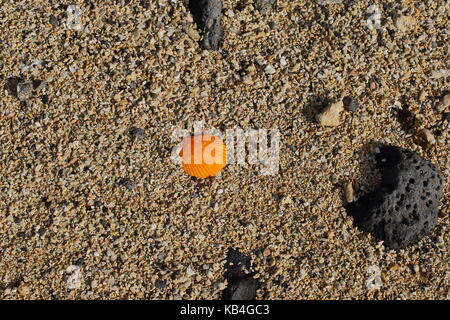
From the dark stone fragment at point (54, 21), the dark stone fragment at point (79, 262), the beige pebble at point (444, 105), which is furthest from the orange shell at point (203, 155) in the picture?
the beige pebble at point (444, 105)

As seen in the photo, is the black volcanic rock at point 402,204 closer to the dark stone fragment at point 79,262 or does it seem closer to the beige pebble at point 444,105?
the beige pebble at point 444,105

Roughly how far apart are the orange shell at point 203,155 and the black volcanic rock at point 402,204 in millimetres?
753

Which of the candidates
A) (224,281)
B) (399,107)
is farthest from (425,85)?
(224,281)

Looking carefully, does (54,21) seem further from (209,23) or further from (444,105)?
(444,105)

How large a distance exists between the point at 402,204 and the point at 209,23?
1.48 metres

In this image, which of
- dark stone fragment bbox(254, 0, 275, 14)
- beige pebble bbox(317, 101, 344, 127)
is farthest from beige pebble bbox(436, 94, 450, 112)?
dark stone fragment bbox(254, 0, 275, 14)

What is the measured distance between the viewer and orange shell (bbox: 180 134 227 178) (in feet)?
10.9

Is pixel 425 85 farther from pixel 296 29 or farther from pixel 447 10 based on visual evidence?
pixel 296 29

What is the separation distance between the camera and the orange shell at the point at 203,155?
3311mm

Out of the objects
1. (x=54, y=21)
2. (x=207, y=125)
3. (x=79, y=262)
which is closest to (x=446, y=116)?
(x=207, y=125)

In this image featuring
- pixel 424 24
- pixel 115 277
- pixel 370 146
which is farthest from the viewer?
pixel 424 24

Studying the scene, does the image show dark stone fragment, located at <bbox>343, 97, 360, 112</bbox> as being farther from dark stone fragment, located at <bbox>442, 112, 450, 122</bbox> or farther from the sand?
dark stone fragment, located at <bbox>442, 112, 450, 122</bbox>

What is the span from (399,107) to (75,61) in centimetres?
186

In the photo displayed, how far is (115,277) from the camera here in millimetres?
3154
